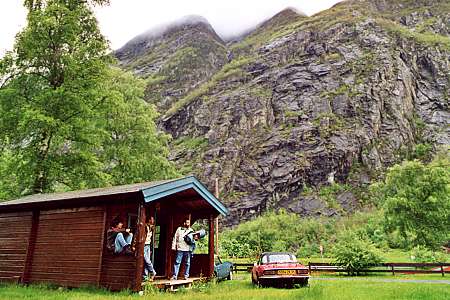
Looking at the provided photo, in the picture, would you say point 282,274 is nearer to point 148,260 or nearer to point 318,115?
point 148,260

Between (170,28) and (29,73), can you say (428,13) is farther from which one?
(29,73)

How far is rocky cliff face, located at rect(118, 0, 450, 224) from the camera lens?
69312 mm

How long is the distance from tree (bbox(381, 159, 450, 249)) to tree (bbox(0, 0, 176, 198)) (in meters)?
27.0

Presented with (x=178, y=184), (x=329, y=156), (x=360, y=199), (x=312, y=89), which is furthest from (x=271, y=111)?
(x=178, y=184)

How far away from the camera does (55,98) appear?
20.8 metres

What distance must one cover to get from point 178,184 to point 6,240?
699 cm

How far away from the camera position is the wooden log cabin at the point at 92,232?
11.8 m

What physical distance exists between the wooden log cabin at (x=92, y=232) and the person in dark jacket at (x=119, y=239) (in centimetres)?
21

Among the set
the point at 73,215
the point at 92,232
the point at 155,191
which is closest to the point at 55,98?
the point at 73,215

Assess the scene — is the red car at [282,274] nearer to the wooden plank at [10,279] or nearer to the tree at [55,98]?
the wooden plank at [10,279]

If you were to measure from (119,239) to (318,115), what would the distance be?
68018 mm

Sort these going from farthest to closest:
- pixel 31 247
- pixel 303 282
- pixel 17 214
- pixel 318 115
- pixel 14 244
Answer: pixel 318 115, pixel 17 214, pixel 303 282, pixel 14 244, pixel 31 247

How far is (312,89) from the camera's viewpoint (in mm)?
81125

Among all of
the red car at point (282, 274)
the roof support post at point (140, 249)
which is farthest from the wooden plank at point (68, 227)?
the red car at point (282, 274)
